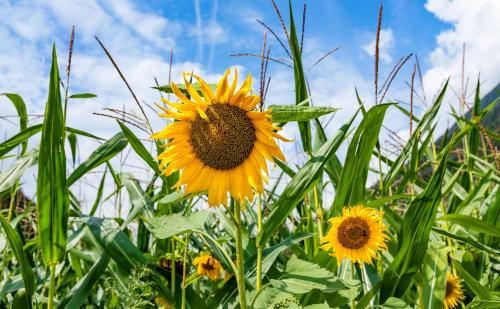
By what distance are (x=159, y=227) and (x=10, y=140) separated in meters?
1.09

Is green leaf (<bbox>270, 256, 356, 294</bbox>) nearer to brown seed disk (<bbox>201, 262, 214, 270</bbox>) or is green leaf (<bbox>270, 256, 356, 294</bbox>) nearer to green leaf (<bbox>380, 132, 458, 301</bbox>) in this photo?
green leaf (<bbox>380, 132, 458, 301</bbox>)

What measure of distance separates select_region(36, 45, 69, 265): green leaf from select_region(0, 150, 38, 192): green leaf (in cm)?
53

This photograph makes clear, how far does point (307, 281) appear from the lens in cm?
103

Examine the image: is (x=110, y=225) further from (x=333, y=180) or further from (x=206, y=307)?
(x=333, y=180)

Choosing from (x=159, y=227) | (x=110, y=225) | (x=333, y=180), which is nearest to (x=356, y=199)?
(x=333, y=180)

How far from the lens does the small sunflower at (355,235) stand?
1484 millimetres

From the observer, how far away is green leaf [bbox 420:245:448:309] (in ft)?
5.29

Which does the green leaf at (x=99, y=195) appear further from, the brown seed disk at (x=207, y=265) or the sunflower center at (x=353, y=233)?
the sunflower center at (x=353, y=233)

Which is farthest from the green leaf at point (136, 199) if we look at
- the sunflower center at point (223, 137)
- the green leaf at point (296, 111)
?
the green leaf at point (296, 111)

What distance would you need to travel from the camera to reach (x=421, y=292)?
1614 millimetres

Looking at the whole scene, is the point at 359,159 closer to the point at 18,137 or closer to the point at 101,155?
the point at 101,155

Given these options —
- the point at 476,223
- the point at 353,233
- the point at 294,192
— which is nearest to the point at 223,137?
the point at 294,192

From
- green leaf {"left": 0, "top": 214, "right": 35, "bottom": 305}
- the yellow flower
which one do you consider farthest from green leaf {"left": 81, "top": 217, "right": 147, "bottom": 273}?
the yellow flower

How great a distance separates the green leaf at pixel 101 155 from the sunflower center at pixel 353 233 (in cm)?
92
